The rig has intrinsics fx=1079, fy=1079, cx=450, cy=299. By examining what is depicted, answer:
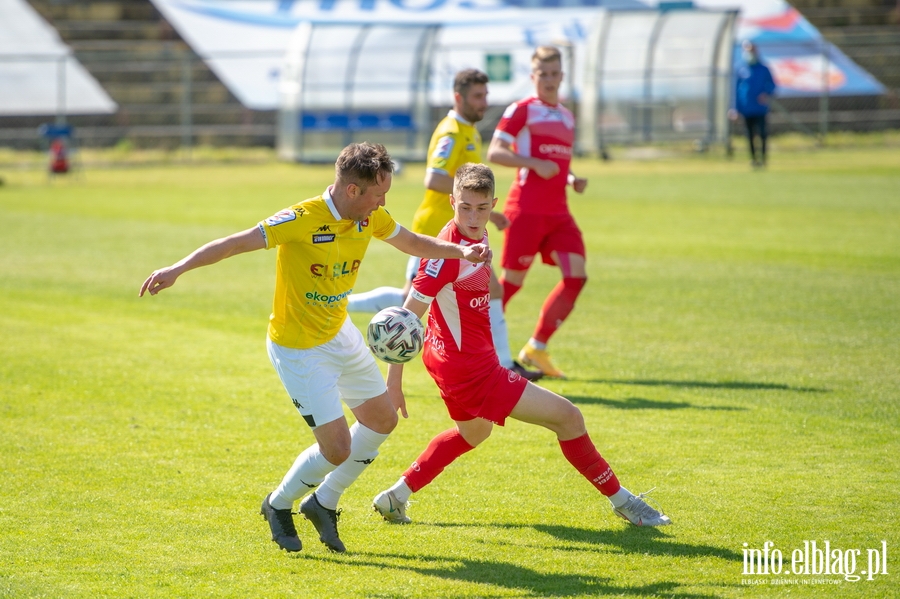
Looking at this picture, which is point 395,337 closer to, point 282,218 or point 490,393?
point 490,393

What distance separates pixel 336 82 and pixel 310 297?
882 inches

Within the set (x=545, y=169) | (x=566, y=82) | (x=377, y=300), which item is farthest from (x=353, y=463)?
(x=566, y=82)

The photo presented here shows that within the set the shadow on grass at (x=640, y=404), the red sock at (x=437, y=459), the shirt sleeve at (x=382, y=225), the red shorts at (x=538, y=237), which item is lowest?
the shadow on grass at (x=640, y=404)

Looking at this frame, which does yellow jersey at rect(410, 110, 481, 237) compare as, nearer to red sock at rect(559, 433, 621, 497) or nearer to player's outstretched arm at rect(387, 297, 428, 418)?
player's outstretched arm at rect(387, 297, 428, 418)

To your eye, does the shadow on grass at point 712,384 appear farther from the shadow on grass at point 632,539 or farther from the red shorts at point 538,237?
the shadow on grass at point 632,539

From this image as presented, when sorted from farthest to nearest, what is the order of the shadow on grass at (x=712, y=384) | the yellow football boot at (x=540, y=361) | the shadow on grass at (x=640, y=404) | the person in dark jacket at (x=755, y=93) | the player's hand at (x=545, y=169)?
the person in dark jacket at (x=755, y=93) < the yellow football boot at (x=540, y=361) < the player's hand at (x=545, y=169) < the shadow on grass at (x=712, y=384) < the shadow on grass at (x=640, y=404)

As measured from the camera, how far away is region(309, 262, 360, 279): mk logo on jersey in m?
4.89

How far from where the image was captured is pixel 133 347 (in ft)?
30.6

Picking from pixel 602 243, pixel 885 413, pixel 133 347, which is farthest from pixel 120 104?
pixel 885 413

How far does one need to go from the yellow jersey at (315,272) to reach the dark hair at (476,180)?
1.59ft

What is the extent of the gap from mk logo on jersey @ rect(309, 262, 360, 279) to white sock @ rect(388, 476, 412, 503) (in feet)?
3.58

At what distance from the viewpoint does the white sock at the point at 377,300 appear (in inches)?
302

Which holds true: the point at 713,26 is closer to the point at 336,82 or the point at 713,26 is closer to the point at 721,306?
the point at 336,82

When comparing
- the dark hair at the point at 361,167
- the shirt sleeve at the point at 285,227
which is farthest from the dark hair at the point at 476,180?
the shirt sleeve at the point at 285,227
